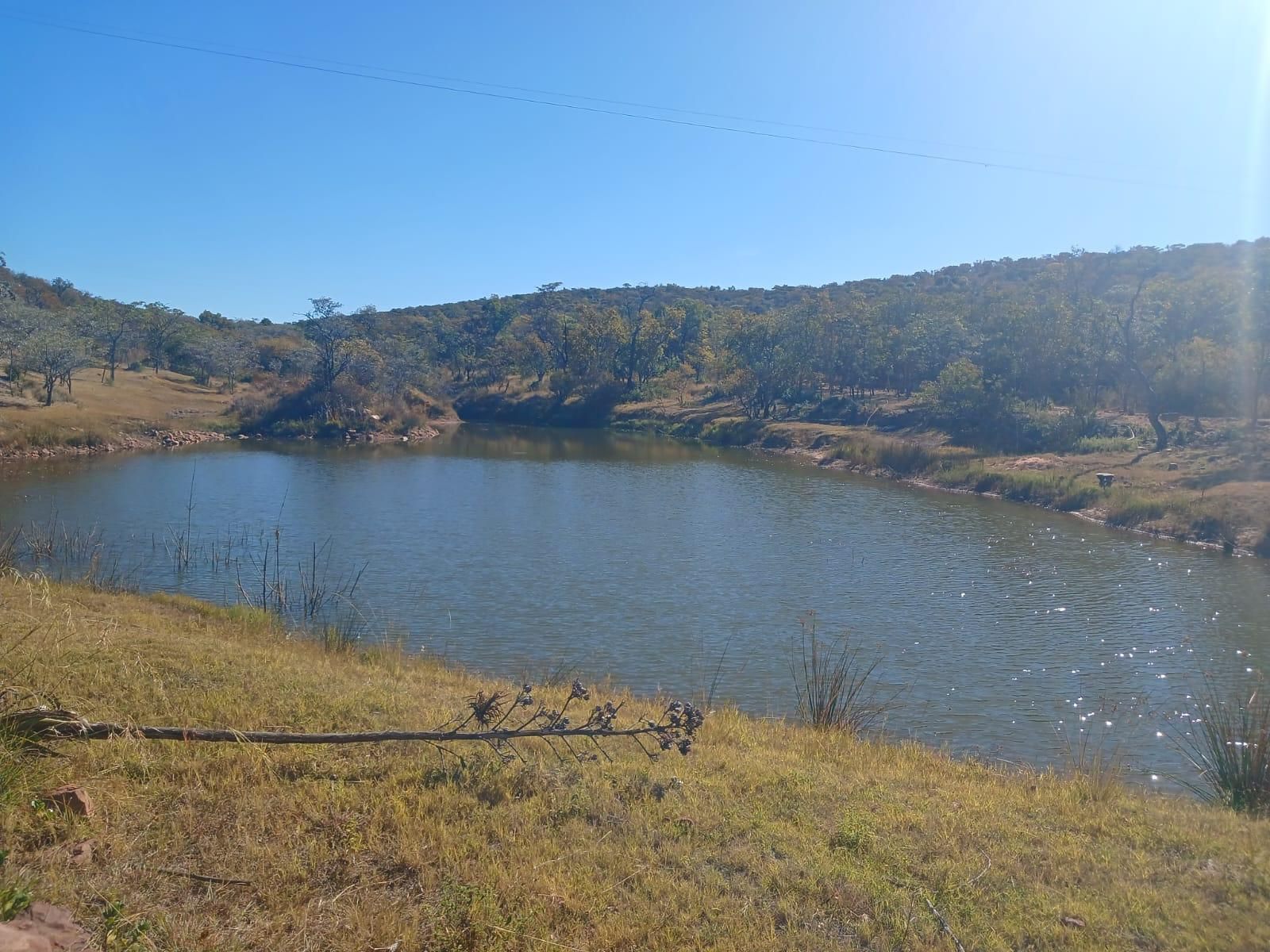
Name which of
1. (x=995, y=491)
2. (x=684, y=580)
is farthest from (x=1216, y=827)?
(x=995, y=491)

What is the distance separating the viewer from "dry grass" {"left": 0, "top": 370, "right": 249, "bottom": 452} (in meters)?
39.8

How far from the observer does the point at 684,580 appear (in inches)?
802

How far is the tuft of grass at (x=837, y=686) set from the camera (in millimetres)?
10555

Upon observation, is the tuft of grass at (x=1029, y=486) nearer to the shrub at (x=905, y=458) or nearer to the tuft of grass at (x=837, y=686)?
the shrub at (x=905, y=458)

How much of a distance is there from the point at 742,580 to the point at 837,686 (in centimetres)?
1011

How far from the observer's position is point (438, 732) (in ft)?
21.1

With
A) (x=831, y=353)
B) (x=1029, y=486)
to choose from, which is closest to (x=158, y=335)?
(x=831, y=353)

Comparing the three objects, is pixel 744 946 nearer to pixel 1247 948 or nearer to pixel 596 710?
pixel 596 710

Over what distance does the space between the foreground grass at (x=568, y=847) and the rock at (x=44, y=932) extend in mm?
126

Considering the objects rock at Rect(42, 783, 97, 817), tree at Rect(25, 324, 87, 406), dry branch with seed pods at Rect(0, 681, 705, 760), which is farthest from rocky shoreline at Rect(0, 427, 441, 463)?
rock at Rect(42, 783, 97, 817)

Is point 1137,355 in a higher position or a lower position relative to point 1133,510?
higher

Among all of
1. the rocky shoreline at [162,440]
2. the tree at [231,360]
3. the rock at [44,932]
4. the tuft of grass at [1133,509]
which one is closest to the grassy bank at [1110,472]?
the tuft of grass at [1133,509]

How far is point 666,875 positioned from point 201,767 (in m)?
3.01

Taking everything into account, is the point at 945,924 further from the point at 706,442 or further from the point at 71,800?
the point at 706,442
